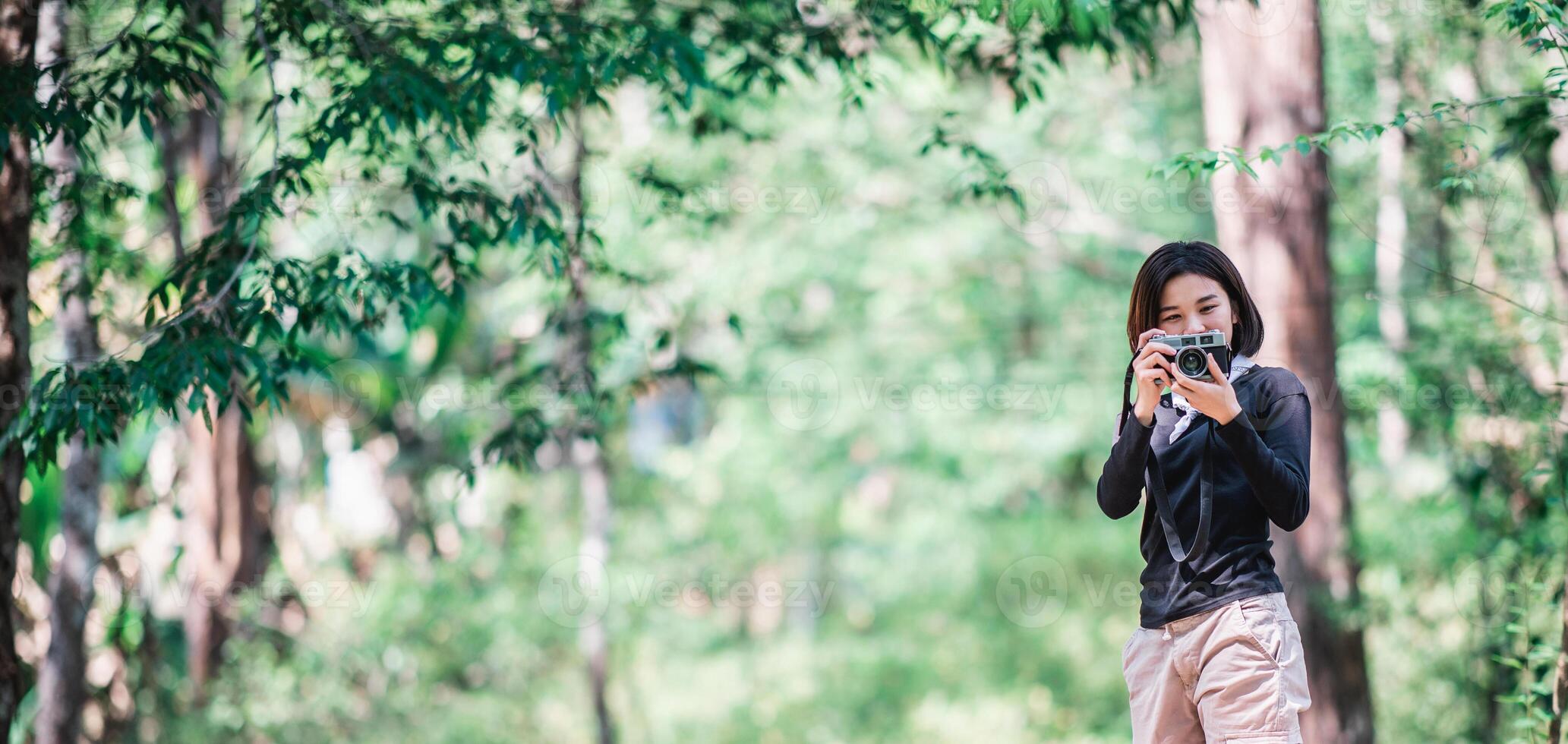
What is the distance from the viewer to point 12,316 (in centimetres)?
354

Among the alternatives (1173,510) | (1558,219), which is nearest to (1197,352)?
(1173,510)

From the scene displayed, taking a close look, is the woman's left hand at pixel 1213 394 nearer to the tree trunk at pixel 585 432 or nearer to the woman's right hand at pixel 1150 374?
the woman's right hand at pixel 1150 374

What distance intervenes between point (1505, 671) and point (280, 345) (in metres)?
4.53

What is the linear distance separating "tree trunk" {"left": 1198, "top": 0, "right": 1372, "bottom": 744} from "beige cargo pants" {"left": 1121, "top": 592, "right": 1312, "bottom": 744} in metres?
2.66

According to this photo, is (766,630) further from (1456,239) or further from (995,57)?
(995,57)

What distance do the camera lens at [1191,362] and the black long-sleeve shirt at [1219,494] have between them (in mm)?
106

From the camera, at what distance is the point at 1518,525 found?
504 cm

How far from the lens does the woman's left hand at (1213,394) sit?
1.92 meters

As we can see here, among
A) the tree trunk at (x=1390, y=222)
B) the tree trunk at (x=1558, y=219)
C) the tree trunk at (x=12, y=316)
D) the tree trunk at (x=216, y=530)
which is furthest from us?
the tree trunk at (x=216, y=530)

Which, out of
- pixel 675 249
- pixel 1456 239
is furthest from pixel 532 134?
pixel 1456 239

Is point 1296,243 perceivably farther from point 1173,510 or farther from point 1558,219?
point 1173,510

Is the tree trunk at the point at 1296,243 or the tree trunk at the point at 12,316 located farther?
the tree trunk at the point at 1296,243

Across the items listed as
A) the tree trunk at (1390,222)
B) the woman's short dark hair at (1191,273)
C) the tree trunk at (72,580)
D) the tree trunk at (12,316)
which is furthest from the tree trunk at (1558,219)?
the tree trunk at (72,580)

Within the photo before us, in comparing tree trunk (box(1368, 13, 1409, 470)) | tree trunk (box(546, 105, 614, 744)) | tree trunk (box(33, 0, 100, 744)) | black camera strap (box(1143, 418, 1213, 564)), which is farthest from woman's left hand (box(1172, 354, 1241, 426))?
tree trunk (box(33, 0, 100, 744))
